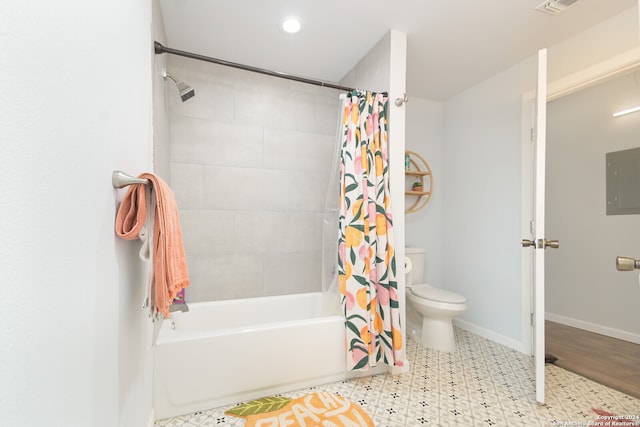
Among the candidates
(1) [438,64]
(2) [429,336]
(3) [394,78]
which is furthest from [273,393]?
(1) [438,64]

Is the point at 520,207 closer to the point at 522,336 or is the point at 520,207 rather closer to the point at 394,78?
the point at 522,336

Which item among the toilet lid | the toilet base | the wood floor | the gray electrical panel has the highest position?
the gray electrical panel

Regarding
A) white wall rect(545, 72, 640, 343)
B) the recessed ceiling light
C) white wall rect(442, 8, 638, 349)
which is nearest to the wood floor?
white wall rect(545, 72, 640, 343)

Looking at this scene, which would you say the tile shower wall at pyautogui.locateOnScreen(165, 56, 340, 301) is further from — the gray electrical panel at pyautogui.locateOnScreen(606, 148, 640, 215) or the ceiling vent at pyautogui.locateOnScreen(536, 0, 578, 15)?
the gray electrical panel at pyautogui.locateOnScreen(606, 148, 640, 215)

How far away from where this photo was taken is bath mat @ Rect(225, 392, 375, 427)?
1503 millimetres

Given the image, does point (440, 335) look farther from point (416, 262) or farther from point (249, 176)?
point (249, 176)

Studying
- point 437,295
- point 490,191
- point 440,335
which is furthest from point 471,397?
point 490,191

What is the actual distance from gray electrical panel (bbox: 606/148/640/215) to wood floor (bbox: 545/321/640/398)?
1260 mm

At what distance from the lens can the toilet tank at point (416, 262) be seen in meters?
2.77

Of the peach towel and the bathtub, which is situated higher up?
the peach towel

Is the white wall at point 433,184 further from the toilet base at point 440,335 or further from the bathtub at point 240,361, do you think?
the bathtub at point 240,361

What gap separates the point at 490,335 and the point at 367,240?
1.71 metres

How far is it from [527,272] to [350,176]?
1735 mm

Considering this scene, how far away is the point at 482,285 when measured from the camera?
2742mm
